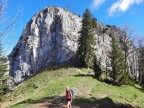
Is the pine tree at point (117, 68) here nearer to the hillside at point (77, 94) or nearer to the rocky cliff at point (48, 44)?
the hillside at point (77, 94)

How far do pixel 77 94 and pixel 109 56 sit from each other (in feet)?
77.1

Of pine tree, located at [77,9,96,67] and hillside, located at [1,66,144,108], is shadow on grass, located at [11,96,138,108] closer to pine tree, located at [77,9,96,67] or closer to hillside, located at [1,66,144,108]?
hillside, located at [1,66,144,108]

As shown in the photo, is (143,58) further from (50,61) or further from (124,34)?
(50,61)

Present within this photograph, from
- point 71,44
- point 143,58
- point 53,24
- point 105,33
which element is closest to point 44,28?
point 53,24

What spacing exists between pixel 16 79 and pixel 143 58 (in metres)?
37.7

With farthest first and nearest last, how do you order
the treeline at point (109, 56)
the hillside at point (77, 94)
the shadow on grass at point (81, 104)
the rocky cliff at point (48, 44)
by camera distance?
the rocky cliff at point (48, 44)
the treeline at point (109, 56)
the hillside at point (77, 94)
the shadow on grass at point (81, 104)

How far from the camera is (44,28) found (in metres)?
86.9

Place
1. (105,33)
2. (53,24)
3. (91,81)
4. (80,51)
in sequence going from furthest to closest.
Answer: (105,33) → (53,24) → (80,51) → (91,81)

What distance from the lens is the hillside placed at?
28578mm

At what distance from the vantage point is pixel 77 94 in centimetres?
3462

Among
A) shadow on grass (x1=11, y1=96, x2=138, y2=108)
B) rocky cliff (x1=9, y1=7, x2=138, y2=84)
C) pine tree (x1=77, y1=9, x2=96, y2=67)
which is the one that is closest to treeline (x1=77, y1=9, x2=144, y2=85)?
pine tree (x1=77, y1=9, x2=96, y2=67)

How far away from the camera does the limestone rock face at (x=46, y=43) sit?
7700cm

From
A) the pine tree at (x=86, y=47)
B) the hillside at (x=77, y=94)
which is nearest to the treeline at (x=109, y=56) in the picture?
the pine tree at (x=86, y=47)

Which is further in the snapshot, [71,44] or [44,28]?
[44,28]
